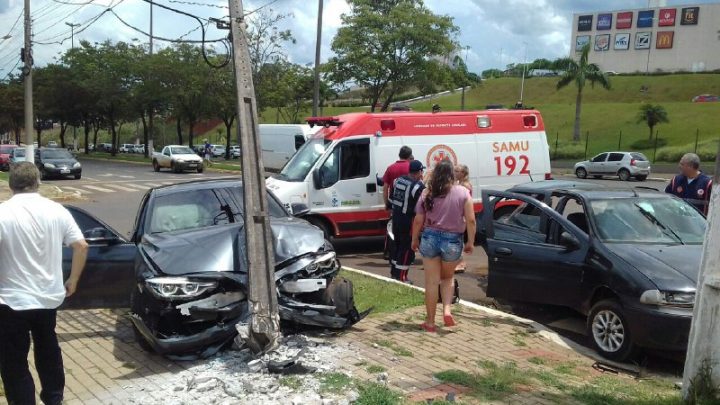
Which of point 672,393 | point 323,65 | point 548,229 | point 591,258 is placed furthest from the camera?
point 323,65

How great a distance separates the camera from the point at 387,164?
11008mm

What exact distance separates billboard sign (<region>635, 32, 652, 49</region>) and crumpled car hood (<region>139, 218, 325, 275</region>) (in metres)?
110

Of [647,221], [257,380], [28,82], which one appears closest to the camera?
[257,380]

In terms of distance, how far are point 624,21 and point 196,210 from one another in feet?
366

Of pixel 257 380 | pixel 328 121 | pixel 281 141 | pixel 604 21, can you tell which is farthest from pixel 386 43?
pixel 604 21

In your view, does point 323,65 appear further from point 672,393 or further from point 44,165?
point 672,393

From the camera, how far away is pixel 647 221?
259 inches

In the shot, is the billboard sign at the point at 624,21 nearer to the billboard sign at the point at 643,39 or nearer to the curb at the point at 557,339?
the billboard sign at the point at 643,39

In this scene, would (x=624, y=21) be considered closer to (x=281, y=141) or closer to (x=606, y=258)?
(x=281, y=141)

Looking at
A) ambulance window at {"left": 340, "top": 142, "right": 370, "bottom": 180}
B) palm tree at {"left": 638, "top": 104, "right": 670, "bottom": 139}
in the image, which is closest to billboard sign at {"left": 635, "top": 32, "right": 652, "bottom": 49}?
palm tree at {"left": 638, "top": 104, "right": 670, "bottom": 139}

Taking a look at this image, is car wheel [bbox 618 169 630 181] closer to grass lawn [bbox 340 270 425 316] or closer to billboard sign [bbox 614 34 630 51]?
grass lawn [bbox 340 270 425 316]

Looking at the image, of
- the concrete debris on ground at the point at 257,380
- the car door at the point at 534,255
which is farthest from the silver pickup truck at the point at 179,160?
the concrete debris on ground at the point at 257,380

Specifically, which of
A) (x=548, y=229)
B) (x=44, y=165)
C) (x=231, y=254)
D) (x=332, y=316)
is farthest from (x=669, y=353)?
(x=44, y=165)

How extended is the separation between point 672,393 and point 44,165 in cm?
2941
